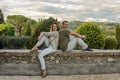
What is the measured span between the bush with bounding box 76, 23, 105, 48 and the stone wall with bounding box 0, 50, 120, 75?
3715 millimetres

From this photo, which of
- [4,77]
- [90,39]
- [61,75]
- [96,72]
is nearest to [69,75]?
[61,75]

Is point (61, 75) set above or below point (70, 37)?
below

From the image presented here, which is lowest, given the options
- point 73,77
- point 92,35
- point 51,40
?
point 73,77

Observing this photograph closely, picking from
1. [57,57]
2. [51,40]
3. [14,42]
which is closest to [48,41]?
[51,40]

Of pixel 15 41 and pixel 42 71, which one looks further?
pixel 15 41

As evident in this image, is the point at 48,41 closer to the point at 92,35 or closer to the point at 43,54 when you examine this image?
the point at 43,54

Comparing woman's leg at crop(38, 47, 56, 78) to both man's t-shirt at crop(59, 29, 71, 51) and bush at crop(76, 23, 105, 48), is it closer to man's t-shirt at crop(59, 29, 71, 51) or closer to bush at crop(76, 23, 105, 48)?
man's t-shirt at crop(59, 29, 71, 51)

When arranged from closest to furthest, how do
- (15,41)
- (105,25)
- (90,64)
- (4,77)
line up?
(4,77), (90,64), (15,41), (105,25)

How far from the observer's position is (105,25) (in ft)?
78.3

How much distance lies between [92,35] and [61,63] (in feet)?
13.9

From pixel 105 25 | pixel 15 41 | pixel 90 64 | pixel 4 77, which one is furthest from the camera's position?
pixel 105 25

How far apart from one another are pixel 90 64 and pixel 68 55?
28.0 inches

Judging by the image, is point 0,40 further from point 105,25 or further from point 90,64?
point 105,25

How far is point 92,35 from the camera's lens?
39.0 feet
